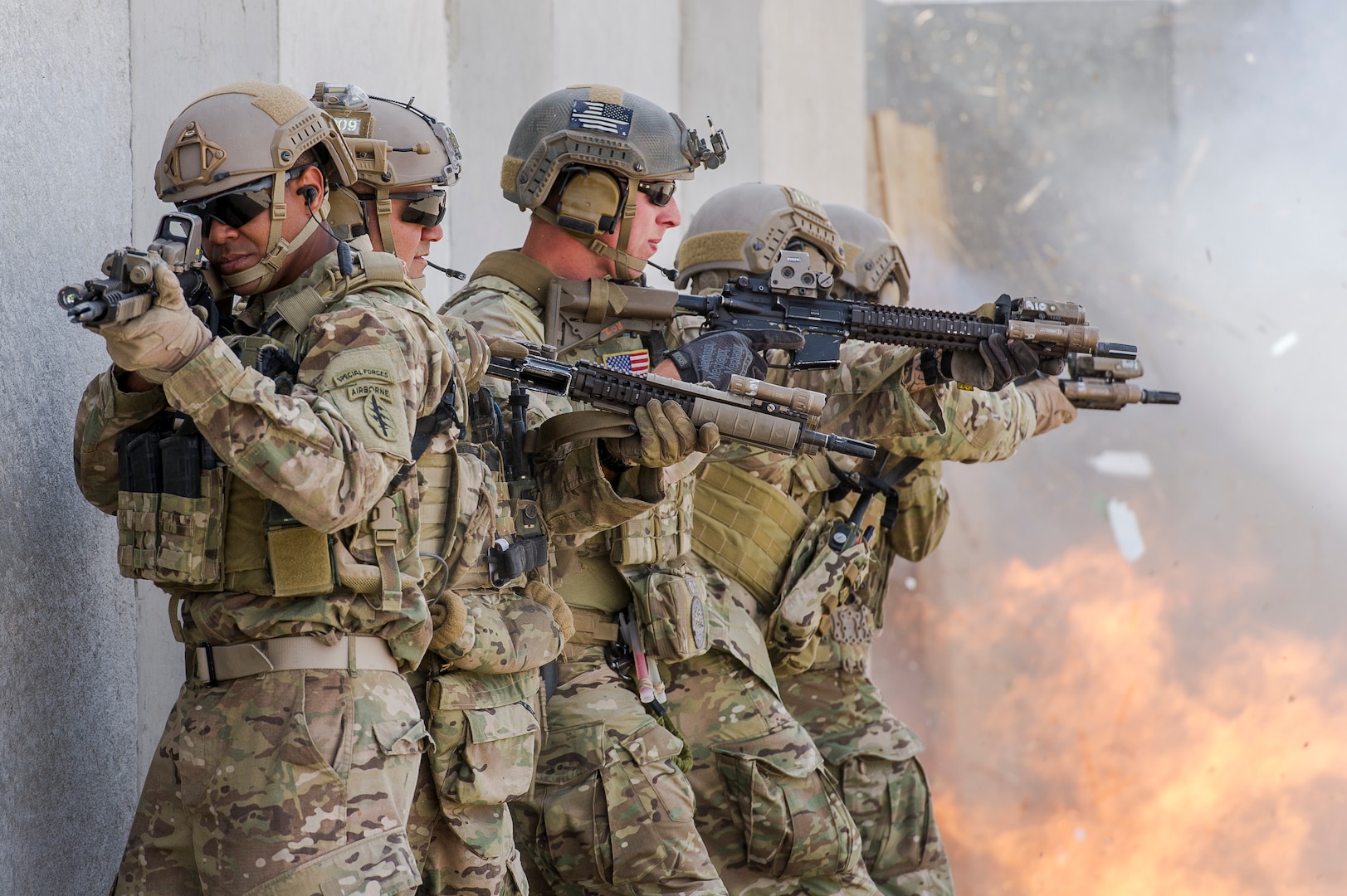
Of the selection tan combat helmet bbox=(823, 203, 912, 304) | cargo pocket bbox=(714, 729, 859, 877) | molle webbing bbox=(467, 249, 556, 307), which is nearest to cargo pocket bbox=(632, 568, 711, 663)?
cargo pocket bbox=(714, 729, 859, 877)

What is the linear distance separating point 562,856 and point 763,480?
1.45 meters

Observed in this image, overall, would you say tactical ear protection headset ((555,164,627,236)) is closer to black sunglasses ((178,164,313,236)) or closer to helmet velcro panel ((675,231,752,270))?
helmet velcro panel ((675,231,752,270))

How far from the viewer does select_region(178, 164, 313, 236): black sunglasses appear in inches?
104

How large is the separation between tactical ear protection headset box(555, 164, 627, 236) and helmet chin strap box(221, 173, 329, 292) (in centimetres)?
118

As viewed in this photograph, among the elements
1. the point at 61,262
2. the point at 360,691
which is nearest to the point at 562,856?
the point at 360,691

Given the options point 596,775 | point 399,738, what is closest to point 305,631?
point 399,738

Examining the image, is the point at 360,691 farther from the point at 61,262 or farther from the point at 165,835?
the point at 61,262

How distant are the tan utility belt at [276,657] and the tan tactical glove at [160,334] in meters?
0.54

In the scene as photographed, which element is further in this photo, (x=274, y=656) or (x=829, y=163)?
(x=829, y=163)

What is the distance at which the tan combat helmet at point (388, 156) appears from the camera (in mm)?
A: 3219

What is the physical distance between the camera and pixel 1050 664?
7738mm

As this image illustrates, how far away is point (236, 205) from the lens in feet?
8.70

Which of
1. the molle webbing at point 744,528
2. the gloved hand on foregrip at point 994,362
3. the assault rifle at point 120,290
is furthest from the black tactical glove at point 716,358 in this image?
the assault rifle at point 120,290

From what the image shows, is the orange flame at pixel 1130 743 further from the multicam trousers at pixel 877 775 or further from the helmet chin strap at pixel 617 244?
the helmet chin strap at pixel 617 244
